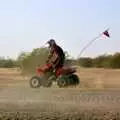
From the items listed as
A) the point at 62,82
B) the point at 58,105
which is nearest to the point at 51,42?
the point at 62,82

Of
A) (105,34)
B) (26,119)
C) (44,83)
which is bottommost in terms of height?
(26,119)

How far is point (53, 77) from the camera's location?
2592cm

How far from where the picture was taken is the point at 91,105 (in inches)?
661

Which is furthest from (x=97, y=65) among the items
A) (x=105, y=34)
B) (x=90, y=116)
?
(x=90, y=116)

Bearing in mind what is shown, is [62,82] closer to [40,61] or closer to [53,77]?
[53,77]

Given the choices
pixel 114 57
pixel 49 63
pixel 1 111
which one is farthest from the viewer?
pixel 114 57

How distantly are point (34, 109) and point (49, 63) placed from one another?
31.9ft

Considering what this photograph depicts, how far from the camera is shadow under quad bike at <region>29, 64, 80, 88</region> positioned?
25609 mm

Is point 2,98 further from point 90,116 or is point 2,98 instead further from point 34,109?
point 90,116

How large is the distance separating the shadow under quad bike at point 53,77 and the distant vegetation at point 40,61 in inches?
45.4

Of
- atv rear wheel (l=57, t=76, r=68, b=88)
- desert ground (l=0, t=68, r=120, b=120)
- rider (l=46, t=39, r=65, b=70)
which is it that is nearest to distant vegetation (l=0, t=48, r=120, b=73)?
rider (l=46, t=39, r=65, b=70)

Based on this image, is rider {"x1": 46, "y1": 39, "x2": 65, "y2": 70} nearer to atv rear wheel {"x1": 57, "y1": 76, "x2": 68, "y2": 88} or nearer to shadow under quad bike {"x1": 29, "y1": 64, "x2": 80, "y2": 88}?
shadow under quad bike {"x1": 29, "y1": 64, "x2": 80, "y2": 88}

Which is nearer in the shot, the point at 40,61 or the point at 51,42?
the point at 51,42

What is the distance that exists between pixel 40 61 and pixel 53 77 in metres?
7.82
